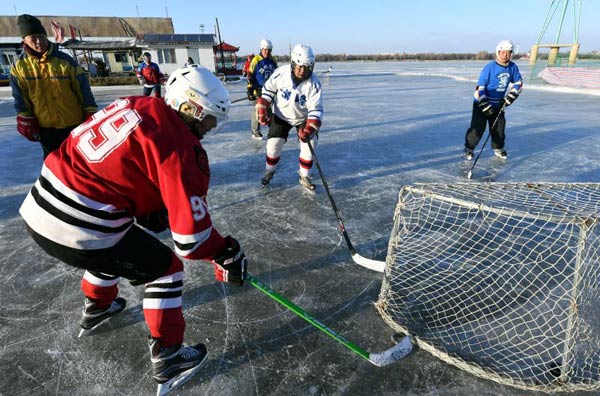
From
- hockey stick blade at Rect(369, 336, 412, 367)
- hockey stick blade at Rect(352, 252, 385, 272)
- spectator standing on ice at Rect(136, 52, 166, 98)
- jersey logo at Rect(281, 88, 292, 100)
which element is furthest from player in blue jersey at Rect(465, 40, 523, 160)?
spectator standing on ice at Rect(136, 52, 166, 98)

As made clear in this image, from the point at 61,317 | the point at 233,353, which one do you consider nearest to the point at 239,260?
the point at 233,353

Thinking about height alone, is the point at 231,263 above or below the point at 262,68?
below

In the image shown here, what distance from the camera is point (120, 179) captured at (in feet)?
3.98

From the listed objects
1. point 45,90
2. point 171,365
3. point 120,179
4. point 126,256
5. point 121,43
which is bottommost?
point 171,365

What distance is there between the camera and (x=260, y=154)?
5.04 m

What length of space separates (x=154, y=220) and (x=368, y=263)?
56.5 inches

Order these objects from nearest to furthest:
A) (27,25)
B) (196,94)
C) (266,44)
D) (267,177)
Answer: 1. (196,94)
2. (27,25)
3. (267,177)
4. (266,44)

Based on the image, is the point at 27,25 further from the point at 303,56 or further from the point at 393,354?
the point at 393,354

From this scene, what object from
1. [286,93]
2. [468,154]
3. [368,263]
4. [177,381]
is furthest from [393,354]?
[468,154]

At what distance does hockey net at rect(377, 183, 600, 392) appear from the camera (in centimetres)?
155

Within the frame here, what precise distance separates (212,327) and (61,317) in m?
0.88

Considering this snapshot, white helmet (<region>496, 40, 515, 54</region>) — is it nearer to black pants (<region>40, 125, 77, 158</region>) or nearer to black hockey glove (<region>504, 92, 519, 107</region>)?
black hockey glove (<region>504, 92, 519, 107</region>)

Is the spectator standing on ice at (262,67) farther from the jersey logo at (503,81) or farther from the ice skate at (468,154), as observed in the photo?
the jersey logo at (503,81)

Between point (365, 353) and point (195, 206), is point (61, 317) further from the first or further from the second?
point (365, 353)
